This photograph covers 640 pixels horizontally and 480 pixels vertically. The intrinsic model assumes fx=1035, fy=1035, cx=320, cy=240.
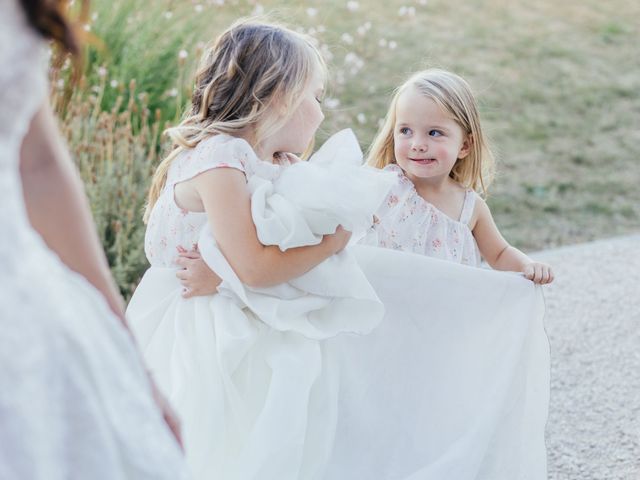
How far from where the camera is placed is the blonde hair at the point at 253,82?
103 inches

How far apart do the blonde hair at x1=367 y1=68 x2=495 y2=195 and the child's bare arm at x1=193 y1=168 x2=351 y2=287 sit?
2.30ft

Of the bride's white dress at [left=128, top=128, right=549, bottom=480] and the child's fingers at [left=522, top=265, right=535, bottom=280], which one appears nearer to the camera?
the bride's white dress at [left=128, top=128, right=549, bottom=480]

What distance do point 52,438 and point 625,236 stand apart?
19.5 feet

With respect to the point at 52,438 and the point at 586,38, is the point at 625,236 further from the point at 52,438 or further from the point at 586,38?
the point at 52,438

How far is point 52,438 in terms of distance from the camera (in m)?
1.28

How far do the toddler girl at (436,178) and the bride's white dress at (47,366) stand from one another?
1660 millimetres

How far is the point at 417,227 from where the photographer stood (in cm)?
306

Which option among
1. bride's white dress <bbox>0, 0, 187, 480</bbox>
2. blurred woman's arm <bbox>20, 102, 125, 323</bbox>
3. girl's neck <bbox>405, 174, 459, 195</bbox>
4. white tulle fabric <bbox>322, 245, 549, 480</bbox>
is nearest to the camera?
bride's white dress <bbox>0, 0, 187, 480</bbox>

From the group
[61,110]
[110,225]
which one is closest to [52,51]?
[61,110]

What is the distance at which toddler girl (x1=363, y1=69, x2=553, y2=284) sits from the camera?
119 inches

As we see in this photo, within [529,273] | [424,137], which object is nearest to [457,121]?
[424,137]

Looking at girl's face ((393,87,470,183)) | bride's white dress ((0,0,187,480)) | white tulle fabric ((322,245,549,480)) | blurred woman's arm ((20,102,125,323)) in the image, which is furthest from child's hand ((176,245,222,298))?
bride's white dress ((0,0,187,480))

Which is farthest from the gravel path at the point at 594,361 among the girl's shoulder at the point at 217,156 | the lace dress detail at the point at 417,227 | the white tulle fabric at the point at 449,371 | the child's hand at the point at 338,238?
the girl's shoulder at the point at 217,156

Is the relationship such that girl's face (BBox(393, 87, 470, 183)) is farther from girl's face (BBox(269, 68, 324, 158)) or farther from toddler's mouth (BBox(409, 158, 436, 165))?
girl's face (BBox(269, 68, 324, 158))
